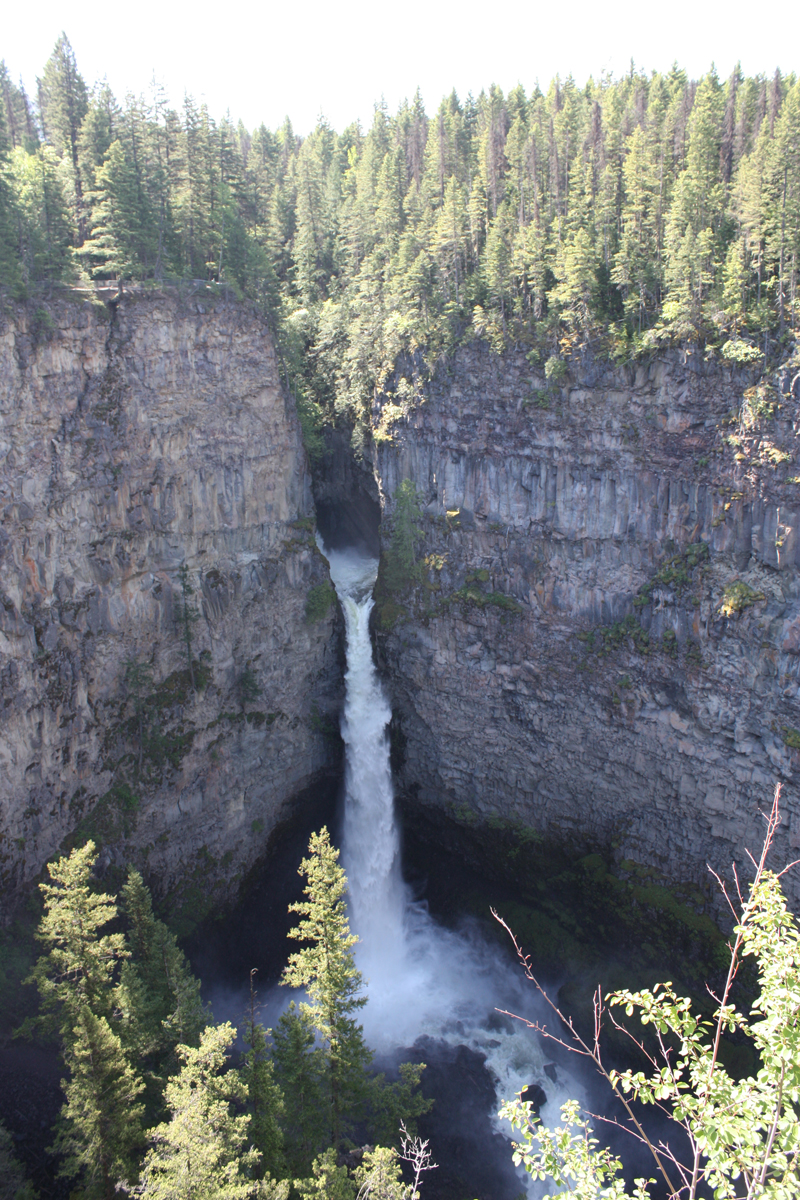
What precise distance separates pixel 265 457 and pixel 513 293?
1352cm

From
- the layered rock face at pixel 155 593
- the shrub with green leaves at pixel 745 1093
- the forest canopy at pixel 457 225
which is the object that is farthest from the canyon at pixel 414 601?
the shrub with green leaves at pixel 745 1093

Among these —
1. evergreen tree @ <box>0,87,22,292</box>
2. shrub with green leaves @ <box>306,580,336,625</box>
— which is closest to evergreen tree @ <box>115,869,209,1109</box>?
shrub with green leaves @ <box>306,580,336,625</box>

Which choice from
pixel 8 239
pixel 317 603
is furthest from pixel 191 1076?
pixel 8 239

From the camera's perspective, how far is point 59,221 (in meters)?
29.4

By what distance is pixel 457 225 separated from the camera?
36625 mm

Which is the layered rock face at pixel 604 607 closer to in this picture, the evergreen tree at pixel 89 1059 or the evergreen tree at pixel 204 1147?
the evergreen tree at pixel 89 1059

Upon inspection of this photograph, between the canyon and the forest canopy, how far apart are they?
206cm

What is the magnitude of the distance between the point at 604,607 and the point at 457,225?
800 inches

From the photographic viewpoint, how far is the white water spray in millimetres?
28797

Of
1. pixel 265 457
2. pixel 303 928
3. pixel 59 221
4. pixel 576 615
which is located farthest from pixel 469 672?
pixel 59 221

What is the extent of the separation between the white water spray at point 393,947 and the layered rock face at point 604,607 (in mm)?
1605

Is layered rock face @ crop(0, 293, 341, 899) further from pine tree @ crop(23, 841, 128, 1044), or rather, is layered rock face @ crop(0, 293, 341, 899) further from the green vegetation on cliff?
the green vegetation on cliff

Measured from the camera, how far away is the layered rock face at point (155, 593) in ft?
84.7

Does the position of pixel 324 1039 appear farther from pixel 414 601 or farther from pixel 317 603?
pixel 414 601
